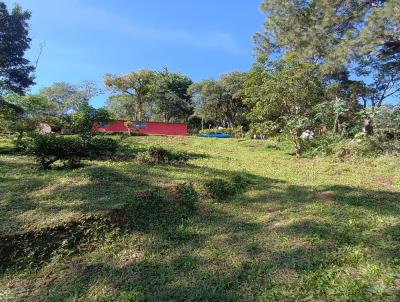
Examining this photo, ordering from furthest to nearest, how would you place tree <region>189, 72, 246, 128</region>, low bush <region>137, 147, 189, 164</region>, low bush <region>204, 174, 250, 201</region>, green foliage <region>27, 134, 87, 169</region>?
tree <region>189, 72, 246, 128</region>
low bush <region>137, 147, 189, 164</region>
green foliage <region>27, 134, 87, 169</region>
low bush <region>204, 174, 250, 201</region>

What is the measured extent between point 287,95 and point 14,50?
40.3 feet

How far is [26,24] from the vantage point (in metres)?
15.7

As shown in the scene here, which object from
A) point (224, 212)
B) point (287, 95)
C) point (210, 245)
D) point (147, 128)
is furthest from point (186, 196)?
point (147, 128)

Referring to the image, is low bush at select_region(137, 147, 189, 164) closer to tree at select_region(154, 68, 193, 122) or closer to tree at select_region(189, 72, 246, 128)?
tree at select_region(189, 72, 246, 128)

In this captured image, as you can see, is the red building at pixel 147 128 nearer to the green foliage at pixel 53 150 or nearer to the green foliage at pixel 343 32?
the green foliage at pixel 343 32

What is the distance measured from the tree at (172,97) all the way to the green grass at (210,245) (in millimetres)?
28717

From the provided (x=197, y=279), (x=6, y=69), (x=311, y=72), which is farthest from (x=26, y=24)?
(x=197, y=279)

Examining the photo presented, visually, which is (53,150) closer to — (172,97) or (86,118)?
(86,118)

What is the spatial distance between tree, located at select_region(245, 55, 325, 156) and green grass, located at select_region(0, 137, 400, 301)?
6.06m

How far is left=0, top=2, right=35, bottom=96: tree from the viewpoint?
15172mm

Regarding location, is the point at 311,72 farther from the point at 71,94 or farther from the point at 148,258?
the point at 71,94

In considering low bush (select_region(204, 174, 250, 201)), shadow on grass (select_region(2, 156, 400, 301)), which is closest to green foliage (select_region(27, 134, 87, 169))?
shadow on grass (select_region(2, 156, 400, 301))

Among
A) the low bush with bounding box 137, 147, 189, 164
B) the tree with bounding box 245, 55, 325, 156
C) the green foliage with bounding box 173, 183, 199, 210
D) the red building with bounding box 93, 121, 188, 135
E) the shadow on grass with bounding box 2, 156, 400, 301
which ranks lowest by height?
the shadow on grass with bounding box 2, 156, 400, 301

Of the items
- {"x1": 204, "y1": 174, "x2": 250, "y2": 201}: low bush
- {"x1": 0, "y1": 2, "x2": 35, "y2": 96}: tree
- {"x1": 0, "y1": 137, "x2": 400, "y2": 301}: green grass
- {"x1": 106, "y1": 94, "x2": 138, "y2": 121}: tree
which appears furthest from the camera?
{"x1": 106, "y1": 94, "x2": 138, "y2": 121}: tree
